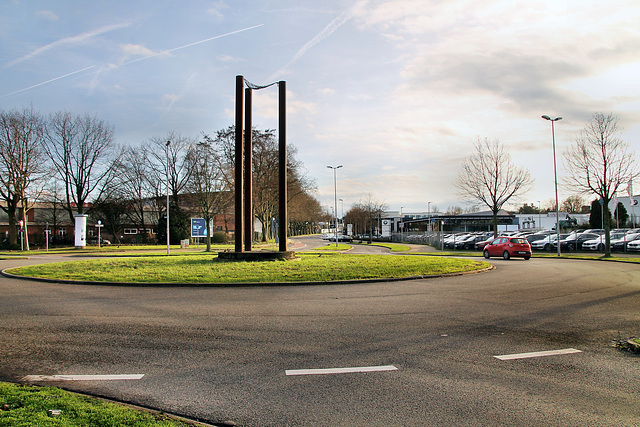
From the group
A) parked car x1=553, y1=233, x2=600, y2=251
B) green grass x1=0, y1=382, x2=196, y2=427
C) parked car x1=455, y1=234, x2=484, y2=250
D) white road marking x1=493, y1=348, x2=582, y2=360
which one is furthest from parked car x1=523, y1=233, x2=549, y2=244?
green grass x1=0, y1=382, x2=196, y2=427

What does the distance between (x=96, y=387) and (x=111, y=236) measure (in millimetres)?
69660

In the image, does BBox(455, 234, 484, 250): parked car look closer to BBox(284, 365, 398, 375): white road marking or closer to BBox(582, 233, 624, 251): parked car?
BBox(582, 233, 624, 251): parked car

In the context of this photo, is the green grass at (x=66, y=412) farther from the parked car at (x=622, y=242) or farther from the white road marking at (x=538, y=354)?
the parked car at (x=622, y=242)

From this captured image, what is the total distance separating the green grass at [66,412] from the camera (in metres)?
3.55

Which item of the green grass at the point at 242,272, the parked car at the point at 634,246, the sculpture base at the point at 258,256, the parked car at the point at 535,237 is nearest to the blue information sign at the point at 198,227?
the sculpture base at the point at 258,256

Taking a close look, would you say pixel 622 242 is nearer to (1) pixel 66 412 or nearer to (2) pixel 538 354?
(2) pixel 538 354

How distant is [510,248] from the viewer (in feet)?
93.7

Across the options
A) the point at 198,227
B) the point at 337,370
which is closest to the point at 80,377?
the point at 337,370

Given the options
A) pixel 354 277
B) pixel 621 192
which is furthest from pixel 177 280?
pixel 621 192

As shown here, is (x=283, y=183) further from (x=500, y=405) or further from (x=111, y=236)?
(x=111, y=236)

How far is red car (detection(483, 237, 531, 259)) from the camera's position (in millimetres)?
28237

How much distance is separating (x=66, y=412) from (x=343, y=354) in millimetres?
3359

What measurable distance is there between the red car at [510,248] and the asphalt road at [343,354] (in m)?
17.7

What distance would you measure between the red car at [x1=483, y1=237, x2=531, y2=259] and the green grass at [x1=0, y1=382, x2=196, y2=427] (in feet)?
93.8
